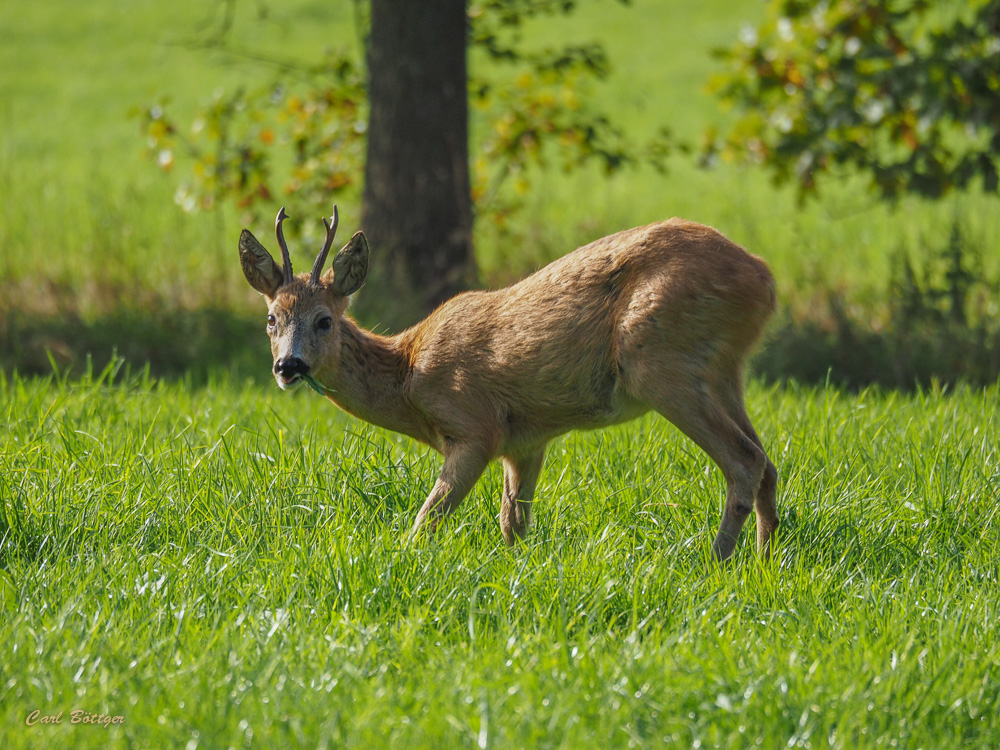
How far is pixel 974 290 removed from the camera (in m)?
9.58

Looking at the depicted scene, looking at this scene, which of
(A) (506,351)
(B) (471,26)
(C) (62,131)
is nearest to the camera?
(A) (506,351)

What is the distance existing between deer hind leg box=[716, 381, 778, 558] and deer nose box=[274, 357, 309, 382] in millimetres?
1664

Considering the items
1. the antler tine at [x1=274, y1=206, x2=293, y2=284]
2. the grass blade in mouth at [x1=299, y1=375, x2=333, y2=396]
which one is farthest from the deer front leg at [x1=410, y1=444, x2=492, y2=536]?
the antler tine at [x1=274, y1=206, x2=293, y2=284]

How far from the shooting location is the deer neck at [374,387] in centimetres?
503

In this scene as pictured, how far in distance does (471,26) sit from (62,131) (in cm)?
1457

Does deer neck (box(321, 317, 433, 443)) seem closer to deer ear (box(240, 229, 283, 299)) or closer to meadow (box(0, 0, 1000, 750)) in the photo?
meadow (box(0, 0, 1000, 750))

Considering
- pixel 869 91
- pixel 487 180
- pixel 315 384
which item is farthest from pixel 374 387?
pixel 487 180

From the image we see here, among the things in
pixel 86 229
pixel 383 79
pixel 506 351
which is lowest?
pixel 86 229

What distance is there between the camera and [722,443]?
14.8 ft

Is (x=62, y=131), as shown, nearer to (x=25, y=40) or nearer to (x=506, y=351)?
(x=25, y=40)

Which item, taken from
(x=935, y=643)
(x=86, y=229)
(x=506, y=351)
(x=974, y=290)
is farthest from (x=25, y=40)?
(x=935, y=643)

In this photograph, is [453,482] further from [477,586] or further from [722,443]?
[722,443]

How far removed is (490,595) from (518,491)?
0.99m

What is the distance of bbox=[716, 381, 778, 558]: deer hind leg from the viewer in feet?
15.3
